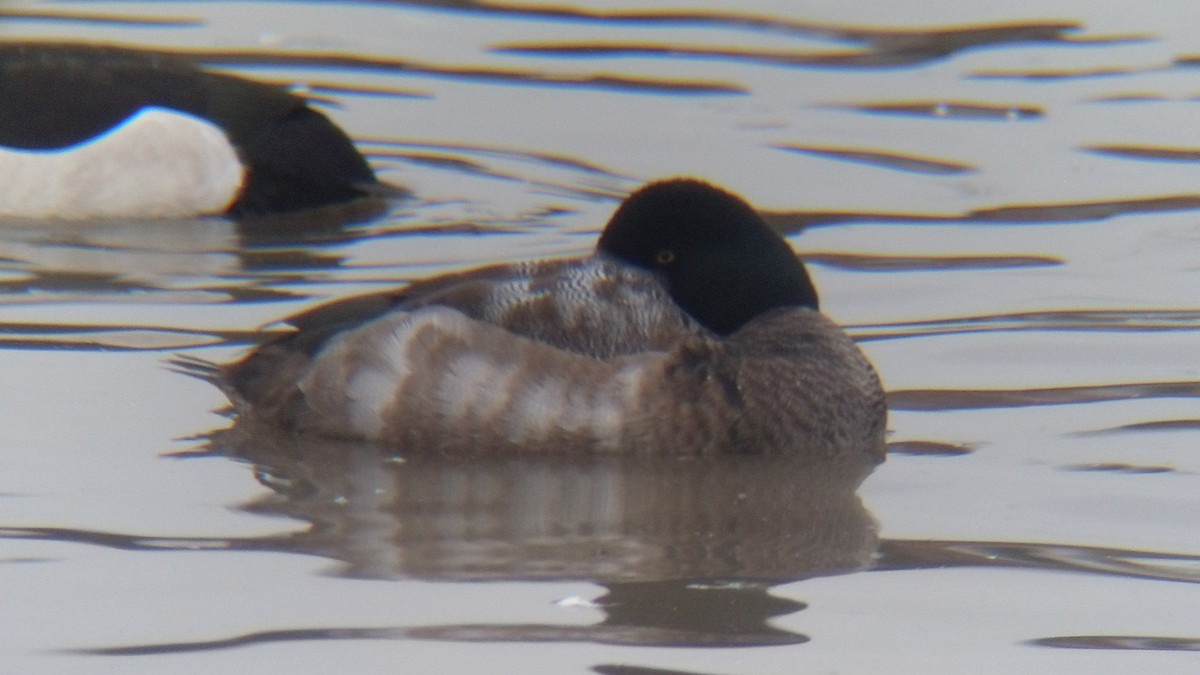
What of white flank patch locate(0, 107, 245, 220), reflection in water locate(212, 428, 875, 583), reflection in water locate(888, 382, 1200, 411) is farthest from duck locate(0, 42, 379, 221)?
reflection in water locate(888, 382, 1200, 411)

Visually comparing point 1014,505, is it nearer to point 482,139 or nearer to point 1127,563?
point 1127,563

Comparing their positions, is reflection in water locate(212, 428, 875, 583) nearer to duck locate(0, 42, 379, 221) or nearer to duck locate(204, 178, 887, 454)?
duck locate(204, 178, 887, 454)

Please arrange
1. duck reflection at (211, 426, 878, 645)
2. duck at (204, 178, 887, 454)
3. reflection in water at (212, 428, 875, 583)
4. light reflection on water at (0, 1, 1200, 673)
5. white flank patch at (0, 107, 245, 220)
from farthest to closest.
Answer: white flank patch at (0, 107, 245, 220)
duck at (204, 178, 887, 454)
reflection in water at (212, 428, 875, 583)
light reflection on water at (0, 1, 1200, 673)
duck reflection at (211, 426, 878, 645)

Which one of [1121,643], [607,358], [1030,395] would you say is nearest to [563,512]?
[607,358]

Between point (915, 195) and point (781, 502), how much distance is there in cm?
373

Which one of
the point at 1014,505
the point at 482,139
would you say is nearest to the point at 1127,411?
the point at 1014,505

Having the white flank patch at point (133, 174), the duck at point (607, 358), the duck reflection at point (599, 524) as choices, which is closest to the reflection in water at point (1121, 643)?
the duck reflection at point (599, 524)

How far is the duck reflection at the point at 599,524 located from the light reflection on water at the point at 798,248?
12mm

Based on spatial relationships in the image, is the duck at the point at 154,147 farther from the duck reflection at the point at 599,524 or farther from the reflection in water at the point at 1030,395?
the reflection in water at the point at 1030,395

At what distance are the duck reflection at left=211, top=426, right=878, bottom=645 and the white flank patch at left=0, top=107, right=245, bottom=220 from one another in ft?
10.6

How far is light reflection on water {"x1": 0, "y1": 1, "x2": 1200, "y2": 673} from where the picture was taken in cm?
472

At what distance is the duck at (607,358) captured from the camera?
18.2ft

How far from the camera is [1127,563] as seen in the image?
4.87m

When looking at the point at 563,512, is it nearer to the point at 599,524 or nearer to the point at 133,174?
the point at 599,524
